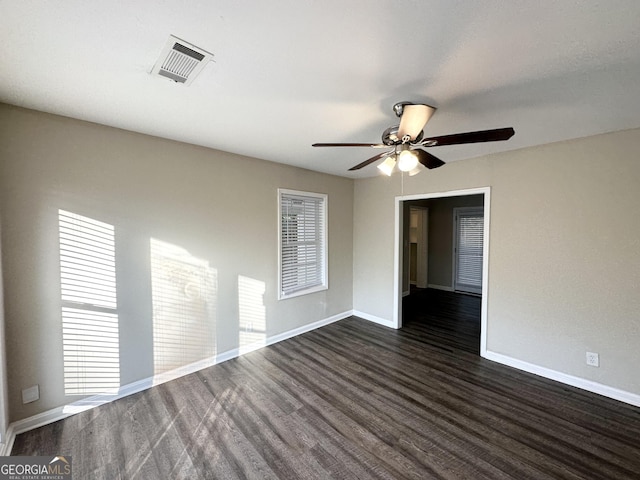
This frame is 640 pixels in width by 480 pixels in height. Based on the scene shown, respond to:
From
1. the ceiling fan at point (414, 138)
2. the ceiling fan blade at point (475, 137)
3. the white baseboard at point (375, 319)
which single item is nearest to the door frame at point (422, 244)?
the white baseboard at point (375, 319)

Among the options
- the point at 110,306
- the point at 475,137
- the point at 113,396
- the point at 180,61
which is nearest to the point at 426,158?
the point at 475,137

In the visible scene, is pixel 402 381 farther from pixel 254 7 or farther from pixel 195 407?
pixel 254 7

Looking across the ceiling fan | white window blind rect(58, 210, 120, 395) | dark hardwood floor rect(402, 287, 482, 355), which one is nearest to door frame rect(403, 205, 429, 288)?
dark hardwood floor rect(402, 287, 482, 355)

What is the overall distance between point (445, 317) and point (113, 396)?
4.63m

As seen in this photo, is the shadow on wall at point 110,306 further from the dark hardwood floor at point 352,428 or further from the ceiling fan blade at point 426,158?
the ceiling fan blade at point 426,158

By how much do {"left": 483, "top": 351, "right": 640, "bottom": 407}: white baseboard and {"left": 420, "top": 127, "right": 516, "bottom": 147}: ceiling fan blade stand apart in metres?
2.56

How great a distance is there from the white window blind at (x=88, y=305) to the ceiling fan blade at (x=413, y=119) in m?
2.52

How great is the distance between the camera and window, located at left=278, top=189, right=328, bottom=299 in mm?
3670

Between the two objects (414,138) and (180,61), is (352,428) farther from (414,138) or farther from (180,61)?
(180,61)

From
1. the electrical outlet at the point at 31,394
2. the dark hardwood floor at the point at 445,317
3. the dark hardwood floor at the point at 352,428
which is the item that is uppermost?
the electrical outlet at the point at 31,394

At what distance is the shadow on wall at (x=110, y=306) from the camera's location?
2135mm

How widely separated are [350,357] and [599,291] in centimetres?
252

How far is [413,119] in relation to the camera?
1.62 metres

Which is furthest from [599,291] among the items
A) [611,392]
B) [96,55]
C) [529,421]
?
[96,55]
